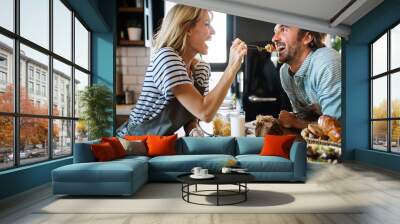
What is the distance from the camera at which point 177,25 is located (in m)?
7.89

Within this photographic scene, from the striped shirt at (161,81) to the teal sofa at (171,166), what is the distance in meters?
1.22

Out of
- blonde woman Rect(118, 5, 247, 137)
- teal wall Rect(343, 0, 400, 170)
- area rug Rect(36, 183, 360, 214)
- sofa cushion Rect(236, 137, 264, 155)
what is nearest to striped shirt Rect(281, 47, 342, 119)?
teal wall Rect(343, 0, 400, 170)

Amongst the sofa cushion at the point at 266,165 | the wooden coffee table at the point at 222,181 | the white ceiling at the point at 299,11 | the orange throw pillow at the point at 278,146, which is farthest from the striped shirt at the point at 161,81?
the wooden coffee table at the point at 222,181

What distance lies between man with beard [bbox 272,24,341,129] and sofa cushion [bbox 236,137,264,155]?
5.35 feet

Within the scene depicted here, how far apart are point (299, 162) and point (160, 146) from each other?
7.14ft

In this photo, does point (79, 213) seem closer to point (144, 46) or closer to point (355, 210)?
point (355, 210)

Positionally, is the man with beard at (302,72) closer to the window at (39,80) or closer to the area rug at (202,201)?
the area rug at (202,201)

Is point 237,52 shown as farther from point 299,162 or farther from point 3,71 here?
point 3,71

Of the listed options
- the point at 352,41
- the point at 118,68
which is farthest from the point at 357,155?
the point at 118,68

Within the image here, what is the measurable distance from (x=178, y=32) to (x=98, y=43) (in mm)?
1786

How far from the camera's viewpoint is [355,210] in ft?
13.4

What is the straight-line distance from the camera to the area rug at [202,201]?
4.08m

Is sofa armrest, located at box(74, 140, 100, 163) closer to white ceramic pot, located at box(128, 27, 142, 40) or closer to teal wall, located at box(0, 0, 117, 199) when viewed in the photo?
teal wall, located at box(0, 0, 117, 199)

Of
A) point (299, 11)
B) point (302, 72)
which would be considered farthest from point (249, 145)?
point (299, 11)
